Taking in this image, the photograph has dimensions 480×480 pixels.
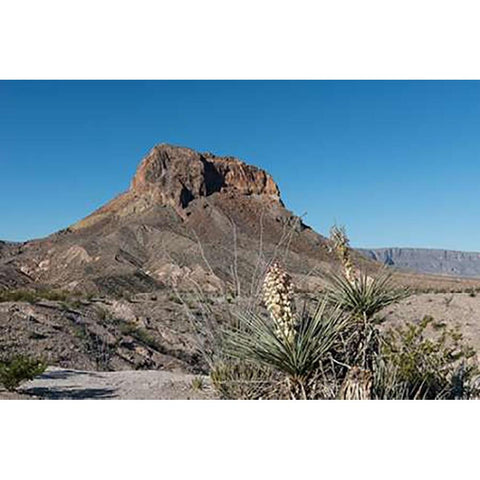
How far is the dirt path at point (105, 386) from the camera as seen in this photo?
30.8 ft

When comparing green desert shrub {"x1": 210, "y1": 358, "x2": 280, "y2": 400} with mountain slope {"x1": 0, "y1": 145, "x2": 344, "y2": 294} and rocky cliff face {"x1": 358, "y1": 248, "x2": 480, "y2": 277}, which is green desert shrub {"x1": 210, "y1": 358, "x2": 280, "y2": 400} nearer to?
mountain slope {"x1": 0, "y1": 145, "x2": 344, "y2": 294}

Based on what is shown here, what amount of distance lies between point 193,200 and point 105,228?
35.3ft

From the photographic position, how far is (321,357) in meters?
4.09

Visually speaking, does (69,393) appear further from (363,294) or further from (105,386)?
(363,294)

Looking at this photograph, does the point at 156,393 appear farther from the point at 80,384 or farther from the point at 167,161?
the point at 167,161

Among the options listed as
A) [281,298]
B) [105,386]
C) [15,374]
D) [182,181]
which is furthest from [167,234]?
[281,298]

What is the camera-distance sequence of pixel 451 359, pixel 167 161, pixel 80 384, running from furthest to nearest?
pixel 167 161
pixel 80 384
pixel 451 359

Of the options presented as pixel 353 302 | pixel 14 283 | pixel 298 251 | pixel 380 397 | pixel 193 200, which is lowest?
pixel 380 397

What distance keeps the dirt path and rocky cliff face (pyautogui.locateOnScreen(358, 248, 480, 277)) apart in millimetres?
134551

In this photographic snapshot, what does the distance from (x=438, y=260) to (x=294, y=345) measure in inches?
6247

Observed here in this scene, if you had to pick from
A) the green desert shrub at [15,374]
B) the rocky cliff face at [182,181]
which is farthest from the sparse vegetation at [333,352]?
the rocky cliff face at [182,181]

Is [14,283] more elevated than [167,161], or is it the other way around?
[167,161]

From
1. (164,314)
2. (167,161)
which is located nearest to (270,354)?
(164,314)

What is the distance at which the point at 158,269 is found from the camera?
148 feet
